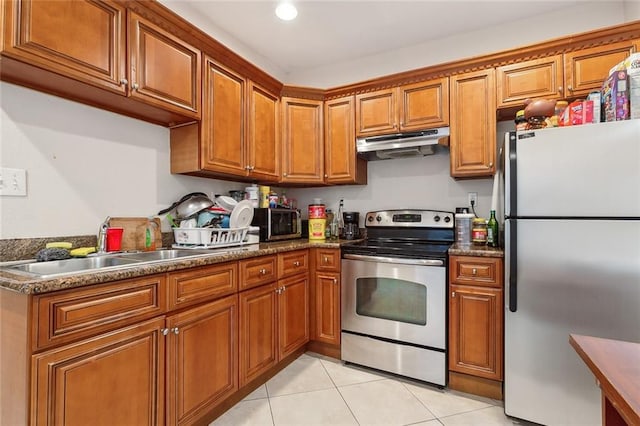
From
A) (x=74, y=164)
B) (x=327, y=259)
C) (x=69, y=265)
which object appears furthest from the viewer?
(x=327, y=259)

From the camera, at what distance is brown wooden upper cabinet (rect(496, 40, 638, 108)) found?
194 cm

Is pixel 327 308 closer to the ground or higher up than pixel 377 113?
closer to the ground

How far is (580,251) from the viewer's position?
1.54 metres

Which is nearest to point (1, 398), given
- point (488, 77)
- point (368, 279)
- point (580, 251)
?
point (368, 279)

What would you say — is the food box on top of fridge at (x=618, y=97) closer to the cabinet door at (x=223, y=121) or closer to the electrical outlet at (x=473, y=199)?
the electrical outlet at (x=473, y=199)

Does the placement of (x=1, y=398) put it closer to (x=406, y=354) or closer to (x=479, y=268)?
(x=406, y=354)

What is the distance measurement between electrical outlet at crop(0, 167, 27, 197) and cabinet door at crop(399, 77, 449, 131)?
234 centimetres

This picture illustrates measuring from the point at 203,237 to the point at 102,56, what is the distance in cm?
106

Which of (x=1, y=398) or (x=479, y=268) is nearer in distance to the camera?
(x=1, y=398)

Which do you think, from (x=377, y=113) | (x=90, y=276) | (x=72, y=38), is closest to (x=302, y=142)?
(x=377, y=113)

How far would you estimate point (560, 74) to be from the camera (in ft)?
6.70

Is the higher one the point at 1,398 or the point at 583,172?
the point at 583,172

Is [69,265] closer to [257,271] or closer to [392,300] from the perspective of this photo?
[257,271]

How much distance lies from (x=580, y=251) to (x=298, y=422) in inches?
66.1
